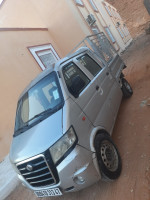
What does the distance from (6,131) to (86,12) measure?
12.9 m

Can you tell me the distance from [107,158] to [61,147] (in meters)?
0.96

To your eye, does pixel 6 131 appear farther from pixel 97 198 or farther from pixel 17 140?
pixel 97 198

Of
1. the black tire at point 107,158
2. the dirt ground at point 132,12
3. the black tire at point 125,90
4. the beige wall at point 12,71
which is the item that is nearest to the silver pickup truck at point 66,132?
the black tire at point 107,158

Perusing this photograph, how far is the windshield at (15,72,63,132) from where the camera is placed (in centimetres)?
331

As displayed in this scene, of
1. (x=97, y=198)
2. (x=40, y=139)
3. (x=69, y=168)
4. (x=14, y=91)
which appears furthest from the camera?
(x=14, y=91)

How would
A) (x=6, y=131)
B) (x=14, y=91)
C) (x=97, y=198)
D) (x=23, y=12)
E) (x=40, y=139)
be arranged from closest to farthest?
(x=40, y=139) < (x=97, y=198) < (x=6, y=131) < (x=14, y=91) < (x=23, y=12)

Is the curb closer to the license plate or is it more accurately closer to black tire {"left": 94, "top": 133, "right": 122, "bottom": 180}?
the license plate

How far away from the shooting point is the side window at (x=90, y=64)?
4293 millimetres

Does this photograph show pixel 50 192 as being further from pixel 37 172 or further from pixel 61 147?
pixel 61 147

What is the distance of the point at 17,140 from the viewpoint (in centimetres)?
338

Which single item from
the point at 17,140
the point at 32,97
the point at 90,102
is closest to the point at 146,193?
the point at 90,102

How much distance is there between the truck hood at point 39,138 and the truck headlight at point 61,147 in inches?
2.4

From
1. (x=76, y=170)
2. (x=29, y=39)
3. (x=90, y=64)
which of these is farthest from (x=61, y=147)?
(x=29, y=39)

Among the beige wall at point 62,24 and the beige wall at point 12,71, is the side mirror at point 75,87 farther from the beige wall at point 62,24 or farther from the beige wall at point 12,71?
the beige wall at point 62,24
